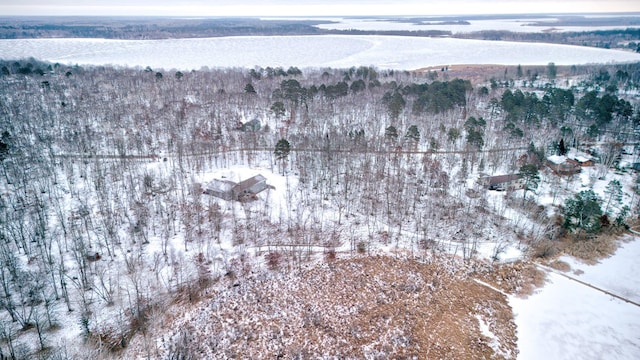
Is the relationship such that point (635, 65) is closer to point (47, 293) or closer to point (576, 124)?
point (576, 124)

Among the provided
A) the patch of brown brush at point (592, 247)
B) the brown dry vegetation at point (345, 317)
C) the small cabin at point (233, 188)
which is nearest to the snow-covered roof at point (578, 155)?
the patch of brown brush at point (592, 247)

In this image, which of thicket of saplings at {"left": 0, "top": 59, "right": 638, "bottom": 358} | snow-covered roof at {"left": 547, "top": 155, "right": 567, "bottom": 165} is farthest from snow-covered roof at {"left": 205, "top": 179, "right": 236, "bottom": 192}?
snow-covered roof at {"left": 547, "top": 155, "right": 567, "bottom": 165}

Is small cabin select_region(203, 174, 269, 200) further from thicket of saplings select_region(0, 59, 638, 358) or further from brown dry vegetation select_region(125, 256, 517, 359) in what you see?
brown dry vegetation select_region(125, 256, 517, 359)

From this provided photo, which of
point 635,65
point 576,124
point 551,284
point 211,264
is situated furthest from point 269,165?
point 635,65

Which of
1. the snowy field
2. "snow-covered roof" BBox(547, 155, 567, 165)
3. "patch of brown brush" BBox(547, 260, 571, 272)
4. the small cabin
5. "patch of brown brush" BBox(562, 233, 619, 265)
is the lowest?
"patch of brown brush" BBox(547, 260, 571, 272)

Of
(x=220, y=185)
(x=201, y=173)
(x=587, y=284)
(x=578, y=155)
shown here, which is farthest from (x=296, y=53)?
(x=587, y=284)

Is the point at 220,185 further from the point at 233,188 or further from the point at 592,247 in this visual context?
the point at 592,247
